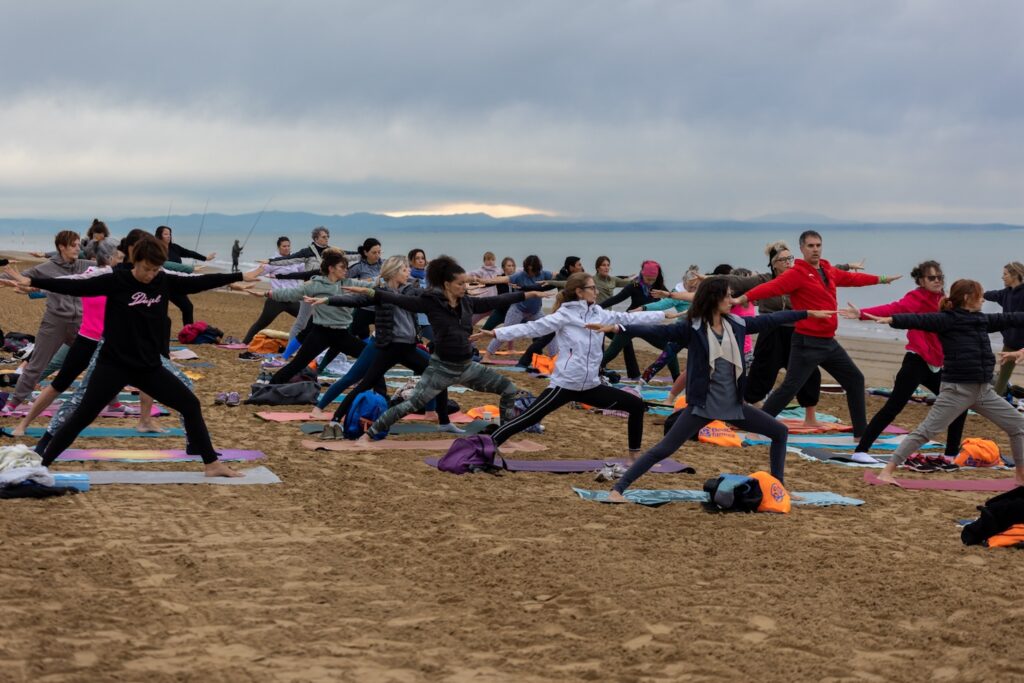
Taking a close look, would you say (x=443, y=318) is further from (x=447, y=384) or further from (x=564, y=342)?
(x=564, y=342)

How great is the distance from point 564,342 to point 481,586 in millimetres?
3444

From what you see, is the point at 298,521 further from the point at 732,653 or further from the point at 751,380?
the point at 751,380

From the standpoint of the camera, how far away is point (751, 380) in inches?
492

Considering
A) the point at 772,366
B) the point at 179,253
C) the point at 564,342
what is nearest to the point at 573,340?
the point at 564,342

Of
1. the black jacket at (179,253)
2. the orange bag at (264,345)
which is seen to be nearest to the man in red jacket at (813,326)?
the orange bag at (264,345)

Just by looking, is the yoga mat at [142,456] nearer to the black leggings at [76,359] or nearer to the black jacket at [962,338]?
the black leggings at [76,359]

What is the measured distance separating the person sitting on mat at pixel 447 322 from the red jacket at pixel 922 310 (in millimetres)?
3374

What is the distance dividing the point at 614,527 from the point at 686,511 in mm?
737

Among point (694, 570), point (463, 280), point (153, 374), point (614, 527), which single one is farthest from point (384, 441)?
point (694, 570)

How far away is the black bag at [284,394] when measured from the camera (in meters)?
12.9

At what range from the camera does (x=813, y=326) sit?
36.0 feet

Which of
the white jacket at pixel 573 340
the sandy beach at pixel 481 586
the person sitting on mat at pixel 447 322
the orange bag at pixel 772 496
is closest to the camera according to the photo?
the sandy beach at pixel 481 586

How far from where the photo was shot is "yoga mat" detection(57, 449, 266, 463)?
9.30 m

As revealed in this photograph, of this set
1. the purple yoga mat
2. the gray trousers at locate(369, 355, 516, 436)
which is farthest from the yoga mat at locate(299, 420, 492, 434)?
the purple yoga mat
